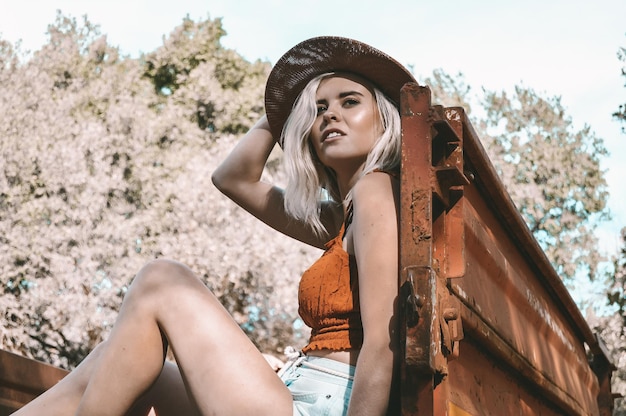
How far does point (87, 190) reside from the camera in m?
19.8

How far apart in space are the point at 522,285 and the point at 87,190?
1813cm

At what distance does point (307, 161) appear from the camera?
2.91 m

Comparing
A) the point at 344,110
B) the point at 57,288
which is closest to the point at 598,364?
the point at 344,110

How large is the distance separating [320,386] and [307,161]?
0.96 meters

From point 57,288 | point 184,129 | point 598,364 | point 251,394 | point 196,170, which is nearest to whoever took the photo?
point 251,394

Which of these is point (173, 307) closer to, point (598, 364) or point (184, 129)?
point (598, 364)

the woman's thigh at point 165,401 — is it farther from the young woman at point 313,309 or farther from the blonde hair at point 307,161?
the blonde hair at point 307,161

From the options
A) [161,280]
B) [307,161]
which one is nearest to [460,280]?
[161,280]

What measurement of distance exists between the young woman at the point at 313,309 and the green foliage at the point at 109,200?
1543 cm

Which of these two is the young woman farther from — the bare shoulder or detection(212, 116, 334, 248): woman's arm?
detection(212, 116, 334, 248): woman's arm

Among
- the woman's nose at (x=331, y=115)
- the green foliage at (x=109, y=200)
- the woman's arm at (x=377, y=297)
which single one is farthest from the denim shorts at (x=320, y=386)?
Result: the green foliage at (x=109, y=200)

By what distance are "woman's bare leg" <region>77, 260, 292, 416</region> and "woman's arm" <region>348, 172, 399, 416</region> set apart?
32cm

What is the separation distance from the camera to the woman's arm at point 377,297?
185 centimetres

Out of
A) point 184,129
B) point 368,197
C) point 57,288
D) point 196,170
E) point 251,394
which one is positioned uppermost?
point 184,129
